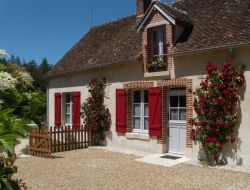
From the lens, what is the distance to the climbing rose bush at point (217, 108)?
9188 mm

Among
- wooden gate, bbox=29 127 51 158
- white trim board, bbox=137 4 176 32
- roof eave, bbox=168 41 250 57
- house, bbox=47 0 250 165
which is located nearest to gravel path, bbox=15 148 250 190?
wooden gate, bbox=29 127 51 158

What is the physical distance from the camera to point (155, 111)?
1143cm

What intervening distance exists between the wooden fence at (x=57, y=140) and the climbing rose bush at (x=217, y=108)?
5.14 meters

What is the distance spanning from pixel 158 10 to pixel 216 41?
2623 millimetres

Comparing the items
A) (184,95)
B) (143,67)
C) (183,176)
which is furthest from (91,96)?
(183,176)

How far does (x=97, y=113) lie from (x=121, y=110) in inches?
53.5

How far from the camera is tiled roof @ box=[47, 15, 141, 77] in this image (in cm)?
1333

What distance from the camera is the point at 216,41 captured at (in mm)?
9859

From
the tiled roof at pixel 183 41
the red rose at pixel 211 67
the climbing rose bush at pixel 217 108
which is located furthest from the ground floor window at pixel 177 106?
the red rose at pixel 211 67

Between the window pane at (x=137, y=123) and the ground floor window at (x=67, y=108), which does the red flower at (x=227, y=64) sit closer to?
the window pane at (x=137, y=123)

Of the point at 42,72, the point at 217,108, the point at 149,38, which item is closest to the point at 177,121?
the point at 217,108

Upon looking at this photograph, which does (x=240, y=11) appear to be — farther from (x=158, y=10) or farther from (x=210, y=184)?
(x=210, y=184)

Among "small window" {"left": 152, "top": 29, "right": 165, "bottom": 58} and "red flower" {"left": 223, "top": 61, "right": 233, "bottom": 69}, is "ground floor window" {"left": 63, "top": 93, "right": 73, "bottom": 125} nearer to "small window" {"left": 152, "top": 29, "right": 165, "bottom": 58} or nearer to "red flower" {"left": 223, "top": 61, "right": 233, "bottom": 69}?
"small window" {"left": 152, "top": 29, "right": 165, "bottom": 58}

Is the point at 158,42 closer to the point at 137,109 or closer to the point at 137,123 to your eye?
the point at 137,109
